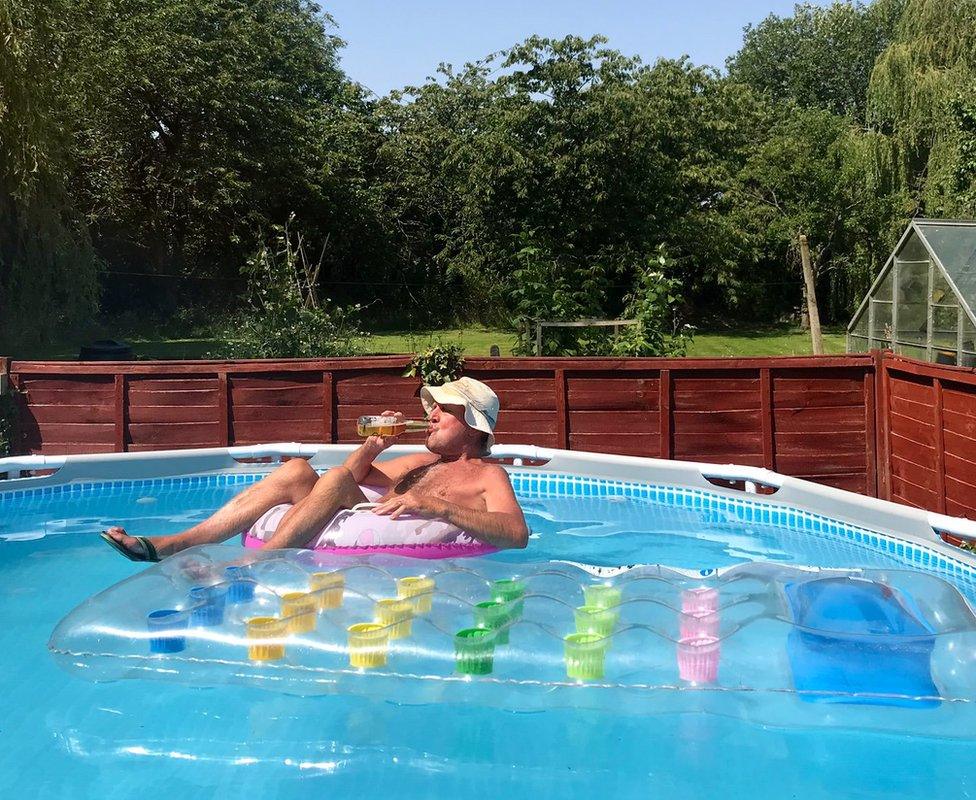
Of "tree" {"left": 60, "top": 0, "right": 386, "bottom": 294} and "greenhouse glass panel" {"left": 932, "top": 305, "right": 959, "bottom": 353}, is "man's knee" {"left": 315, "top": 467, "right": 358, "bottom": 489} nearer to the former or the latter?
"greenhouse glass panel" {"left": 932, "top": 305, "right": 959, "bottom": 353}

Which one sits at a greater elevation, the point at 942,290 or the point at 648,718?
the point at 942,290

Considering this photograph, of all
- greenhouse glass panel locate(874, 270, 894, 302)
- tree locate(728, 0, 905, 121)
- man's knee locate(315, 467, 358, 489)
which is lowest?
man's knee locate(315, 467, 358, 489)

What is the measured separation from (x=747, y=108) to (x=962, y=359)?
19340 millimetres

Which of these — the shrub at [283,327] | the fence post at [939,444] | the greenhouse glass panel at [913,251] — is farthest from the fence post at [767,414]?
the shrub at [283,327]

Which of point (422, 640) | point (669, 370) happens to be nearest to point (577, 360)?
point (669, 370)

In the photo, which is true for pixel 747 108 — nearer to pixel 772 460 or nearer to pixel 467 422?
pixel 772 460

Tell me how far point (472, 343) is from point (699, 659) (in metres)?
16.0

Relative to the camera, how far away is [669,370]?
748 cm

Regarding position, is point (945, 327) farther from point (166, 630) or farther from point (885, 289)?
point (166, 630)

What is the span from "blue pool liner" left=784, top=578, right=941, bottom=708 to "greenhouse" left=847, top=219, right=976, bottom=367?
5.01 meters

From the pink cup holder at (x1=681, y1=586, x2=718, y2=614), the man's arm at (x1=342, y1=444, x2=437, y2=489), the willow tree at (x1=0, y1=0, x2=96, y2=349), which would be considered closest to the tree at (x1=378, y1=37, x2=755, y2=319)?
the willow tree at (x1=0, y1=0, x2=96, y2=349)

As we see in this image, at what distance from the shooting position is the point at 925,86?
57.7 ft

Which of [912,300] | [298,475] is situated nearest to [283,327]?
[298,475]

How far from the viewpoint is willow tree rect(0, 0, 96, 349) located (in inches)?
426
